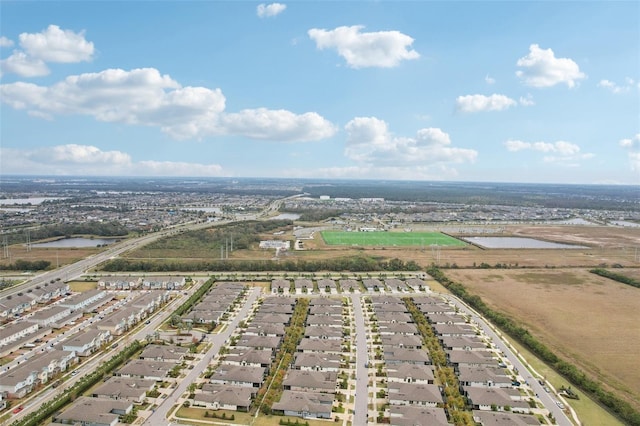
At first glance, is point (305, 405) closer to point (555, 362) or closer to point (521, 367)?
point (521, 367)

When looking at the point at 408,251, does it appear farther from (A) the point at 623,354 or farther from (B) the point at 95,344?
(B) the point at 95,344

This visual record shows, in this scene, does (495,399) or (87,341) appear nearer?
(495,399)

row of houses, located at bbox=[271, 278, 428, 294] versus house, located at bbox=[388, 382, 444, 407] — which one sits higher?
row of houses, located at bbox=[271, 278, 428, 294]

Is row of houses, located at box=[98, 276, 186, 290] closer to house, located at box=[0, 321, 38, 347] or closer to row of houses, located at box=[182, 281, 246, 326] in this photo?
row of houses, located at box=[182, 281, 246, 326]

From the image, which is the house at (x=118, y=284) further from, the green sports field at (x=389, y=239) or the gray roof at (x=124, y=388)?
the green sports field at (x=389, y=239)

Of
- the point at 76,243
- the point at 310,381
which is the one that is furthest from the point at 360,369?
the point at 76,243

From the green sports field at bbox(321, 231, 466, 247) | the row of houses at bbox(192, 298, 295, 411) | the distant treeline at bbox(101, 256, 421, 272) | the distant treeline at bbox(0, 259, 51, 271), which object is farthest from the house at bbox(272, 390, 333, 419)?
the green sports field at bbox(321, 231, 466, 247)

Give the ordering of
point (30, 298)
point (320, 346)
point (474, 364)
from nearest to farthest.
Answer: point (474, 364), point (320, 346), point (30, 298)
